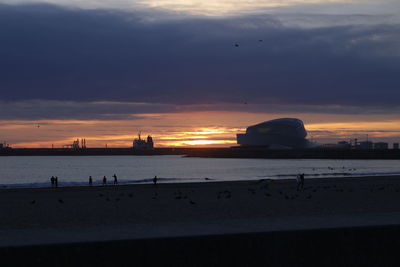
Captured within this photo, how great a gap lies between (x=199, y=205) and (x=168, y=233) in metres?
25.4

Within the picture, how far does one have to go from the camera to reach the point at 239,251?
4.17 meters

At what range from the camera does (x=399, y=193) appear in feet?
123

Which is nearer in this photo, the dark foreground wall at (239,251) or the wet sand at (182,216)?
the dark foreground wall at (239,251)

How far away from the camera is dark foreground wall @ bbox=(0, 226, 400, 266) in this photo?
375 cm

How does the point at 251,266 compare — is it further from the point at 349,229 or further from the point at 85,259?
the point at 85,259

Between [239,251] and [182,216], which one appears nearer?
[239,251]

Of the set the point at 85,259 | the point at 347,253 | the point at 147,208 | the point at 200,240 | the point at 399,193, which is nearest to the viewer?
the point at 85,259

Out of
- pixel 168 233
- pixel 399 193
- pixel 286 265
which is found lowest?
pixel 399 193

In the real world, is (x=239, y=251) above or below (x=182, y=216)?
above

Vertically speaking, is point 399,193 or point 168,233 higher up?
point 168,233

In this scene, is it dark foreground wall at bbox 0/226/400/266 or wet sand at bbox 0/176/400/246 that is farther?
wet sand at bbox 0/176/400/246

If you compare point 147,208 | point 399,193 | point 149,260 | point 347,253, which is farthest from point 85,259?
point 399,193

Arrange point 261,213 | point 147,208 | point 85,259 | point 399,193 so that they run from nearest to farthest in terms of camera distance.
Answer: point 85,259, point 261,213, point 147,208, point 399,193

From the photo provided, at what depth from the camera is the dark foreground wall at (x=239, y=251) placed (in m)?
3.75
